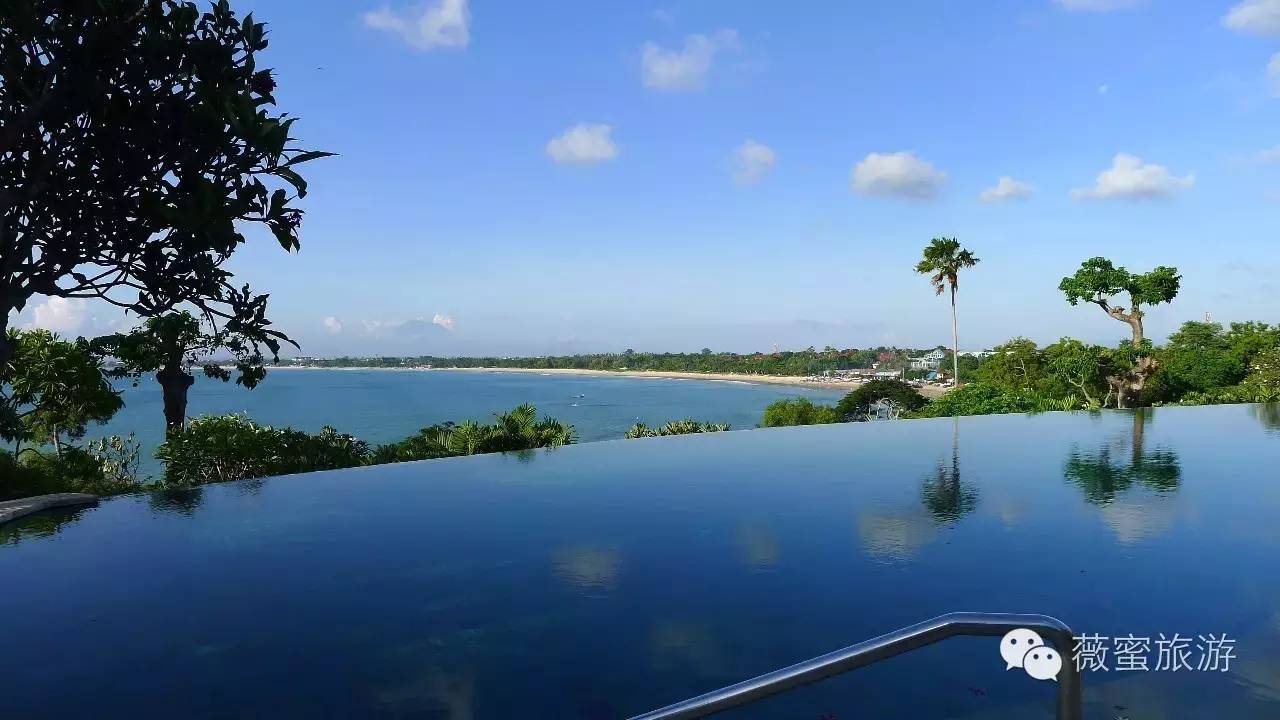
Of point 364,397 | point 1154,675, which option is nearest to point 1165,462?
point 1154,675

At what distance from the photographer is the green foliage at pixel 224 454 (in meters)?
14.1

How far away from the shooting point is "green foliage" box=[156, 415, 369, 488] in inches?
554

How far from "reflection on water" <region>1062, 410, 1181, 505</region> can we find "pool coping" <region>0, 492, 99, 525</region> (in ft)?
45.7

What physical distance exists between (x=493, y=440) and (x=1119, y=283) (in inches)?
1100

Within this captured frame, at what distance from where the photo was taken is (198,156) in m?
4.34

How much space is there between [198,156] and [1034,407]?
2556 centimetres

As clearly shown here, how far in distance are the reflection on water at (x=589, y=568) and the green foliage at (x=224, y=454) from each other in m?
9.27

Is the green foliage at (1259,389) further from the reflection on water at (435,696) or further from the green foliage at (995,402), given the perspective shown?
the reflection on water at (435,696)

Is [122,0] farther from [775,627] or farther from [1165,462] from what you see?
[1165,462]

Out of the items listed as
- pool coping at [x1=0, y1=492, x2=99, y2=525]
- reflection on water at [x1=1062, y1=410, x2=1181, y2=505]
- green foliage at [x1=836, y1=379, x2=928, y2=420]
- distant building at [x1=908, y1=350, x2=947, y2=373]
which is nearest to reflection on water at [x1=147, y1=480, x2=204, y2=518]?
pool coping at [x1=0, y1=492, x2=99, y2=525]

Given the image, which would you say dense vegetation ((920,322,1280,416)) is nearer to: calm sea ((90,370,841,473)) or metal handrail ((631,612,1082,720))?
metal handrail ((631,612,1082,720))

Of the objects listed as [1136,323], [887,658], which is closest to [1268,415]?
[1136,323]

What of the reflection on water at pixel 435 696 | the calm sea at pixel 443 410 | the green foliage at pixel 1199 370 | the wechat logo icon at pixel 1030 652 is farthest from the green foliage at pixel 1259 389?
the calm sea at pixel 443 410

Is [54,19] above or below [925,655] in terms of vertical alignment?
above
